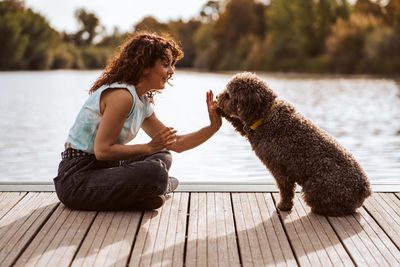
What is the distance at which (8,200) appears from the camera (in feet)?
11.0

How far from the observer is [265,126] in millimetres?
3176

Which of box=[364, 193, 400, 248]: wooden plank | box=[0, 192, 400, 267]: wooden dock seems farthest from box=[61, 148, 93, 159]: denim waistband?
box=[364, 193, 400, 248]: wooden plank

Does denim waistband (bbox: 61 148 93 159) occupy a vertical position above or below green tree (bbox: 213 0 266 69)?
above

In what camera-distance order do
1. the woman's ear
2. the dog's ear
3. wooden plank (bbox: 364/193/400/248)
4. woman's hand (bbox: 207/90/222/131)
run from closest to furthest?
wooden plank (bbox: 364/193/400/248)
the dog's ear
the woman's ear
woman's hand (bbox: 207/90/222/131)

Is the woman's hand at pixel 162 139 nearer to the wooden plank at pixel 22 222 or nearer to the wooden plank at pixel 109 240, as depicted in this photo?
the wooden plank at pixel 109 240

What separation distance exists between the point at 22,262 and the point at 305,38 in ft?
133

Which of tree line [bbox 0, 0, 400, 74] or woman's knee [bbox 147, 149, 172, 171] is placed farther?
tree line [bbox 0, 0, 400, 74]

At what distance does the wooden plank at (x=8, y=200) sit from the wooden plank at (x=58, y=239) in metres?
0.34

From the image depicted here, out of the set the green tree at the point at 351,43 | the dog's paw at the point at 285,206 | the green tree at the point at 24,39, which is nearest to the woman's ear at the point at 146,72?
the dog's paw at the point at 285,206

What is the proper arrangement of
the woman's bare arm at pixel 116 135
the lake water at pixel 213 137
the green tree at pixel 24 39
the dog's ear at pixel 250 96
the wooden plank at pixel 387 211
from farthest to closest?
the green tree at pixel 24 39, the lake water at pixel 213 137, the dog's ear at pixel 250 96, the woman's bare arm at pixel 116 135, the wooden plank at pixel 387 211

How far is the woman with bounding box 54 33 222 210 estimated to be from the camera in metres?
3.03

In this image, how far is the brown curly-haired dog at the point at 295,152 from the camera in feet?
9.89

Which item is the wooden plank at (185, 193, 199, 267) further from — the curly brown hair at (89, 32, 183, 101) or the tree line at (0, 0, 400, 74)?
the tree line at (0, 0, 400, 74)

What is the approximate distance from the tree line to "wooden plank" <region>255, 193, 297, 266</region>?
2632 cm
